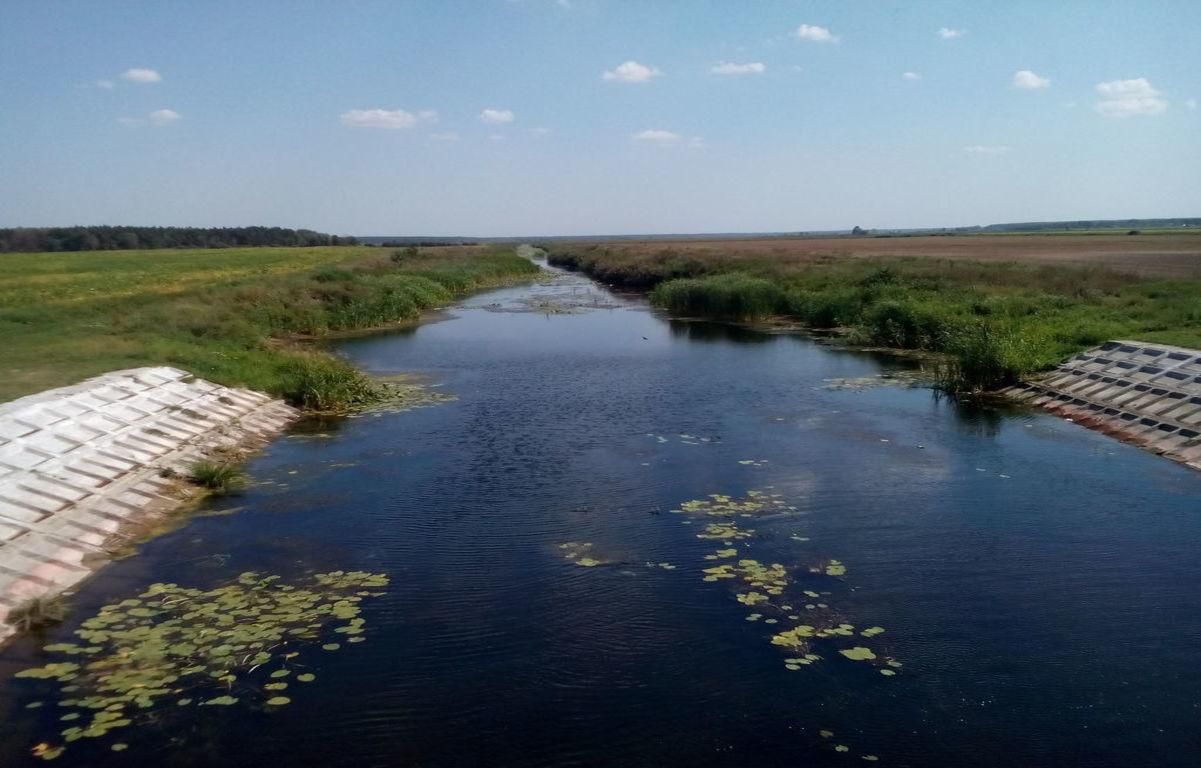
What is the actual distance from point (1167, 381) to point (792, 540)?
35.0 ft

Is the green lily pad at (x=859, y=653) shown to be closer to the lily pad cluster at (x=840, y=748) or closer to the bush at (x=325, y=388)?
the lily pad cluster at (x=840, y=748)

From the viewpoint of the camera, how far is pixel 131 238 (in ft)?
328

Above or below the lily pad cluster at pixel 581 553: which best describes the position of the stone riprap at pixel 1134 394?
above

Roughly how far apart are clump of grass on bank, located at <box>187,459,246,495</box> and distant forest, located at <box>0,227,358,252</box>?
301ft

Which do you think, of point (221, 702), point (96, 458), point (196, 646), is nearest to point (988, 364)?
point (196, 646)

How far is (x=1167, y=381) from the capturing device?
55.9 ft

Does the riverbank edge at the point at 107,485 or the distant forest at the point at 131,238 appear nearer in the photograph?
the riverbank edge at the point at 107,485

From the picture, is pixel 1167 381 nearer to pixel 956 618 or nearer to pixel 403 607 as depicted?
pixel 956 618

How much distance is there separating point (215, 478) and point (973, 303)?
971 inches

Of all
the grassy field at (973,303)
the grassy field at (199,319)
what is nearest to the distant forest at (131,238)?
the grassy field at (199,319)

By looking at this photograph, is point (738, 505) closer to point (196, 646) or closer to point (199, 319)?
point (196, 646)

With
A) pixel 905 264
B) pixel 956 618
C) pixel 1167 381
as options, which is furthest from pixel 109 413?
pixel 905 264

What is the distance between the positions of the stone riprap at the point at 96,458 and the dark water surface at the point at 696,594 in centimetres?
68

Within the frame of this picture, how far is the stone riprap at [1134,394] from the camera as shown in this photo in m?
15.5
